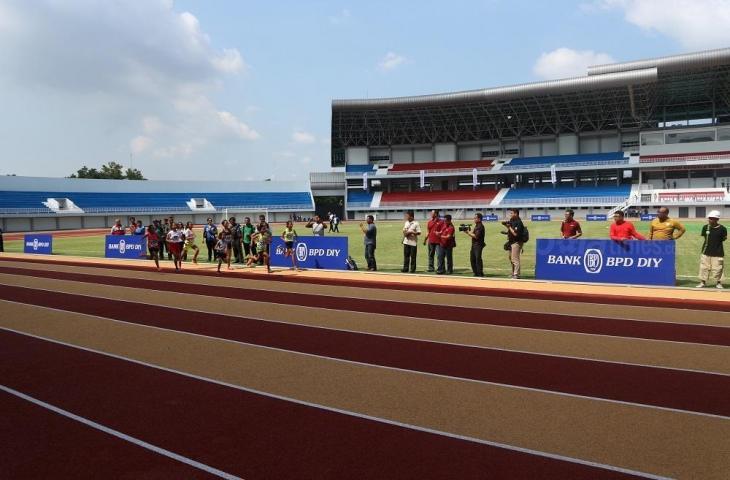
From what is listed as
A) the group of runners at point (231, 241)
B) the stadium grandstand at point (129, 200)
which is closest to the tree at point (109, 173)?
the stadium grandstand at point (129, 200)

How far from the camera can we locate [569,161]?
72.2m

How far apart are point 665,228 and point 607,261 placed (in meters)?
1.49

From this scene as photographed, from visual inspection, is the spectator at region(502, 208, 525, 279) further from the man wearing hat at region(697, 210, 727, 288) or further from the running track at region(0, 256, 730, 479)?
the man wearing hat at region(697, 210, 727, 288)

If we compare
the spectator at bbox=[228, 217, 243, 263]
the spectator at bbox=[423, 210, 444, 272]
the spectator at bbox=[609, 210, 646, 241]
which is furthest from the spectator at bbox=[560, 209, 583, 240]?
the spectator at bbox=[228, 217, 243, 263]

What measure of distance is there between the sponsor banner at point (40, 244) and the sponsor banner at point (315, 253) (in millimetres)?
15805

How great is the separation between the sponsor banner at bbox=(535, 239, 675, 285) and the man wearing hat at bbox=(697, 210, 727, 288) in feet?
2.04

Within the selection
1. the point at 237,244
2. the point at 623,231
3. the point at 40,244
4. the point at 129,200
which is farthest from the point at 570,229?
the point at 129,200

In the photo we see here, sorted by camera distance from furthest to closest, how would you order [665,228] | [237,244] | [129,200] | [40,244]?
[129,200] → [40,244] → [237,244] → [665,228]

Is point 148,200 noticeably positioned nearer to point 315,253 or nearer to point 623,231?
point 315,253

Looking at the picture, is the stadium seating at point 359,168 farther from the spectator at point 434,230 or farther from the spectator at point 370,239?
the spectator at point 434,230

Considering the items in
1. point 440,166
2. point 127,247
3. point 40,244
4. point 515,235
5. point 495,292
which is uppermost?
point 440,166

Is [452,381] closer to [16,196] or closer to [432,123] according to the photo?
[16,196]

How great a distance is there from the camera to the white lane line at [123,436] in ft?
13.0

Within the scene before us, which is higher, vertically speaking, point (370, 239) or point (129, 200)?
point (129, 200)
